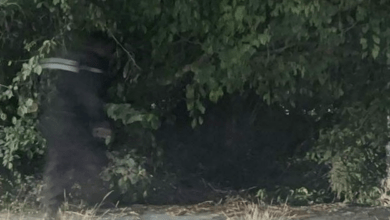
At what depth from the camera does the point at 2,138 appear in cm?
813

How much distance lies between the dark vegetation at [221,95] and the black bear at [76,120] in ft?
0.45

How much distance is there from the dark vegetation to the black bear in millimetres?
138

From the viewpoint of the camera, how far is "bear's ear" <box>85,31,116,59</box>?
26.3 feet

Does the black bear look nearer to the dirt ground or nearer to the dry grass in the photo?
the dirt ground

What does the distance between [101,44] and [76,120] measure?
1.00 meters

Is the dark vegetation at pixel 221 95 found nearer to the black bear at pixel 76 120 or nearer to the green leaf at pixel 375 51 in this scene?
the green leaf at pixel 375 51

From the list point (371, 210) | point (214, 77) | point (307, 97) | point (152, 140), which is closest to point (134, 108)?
point (152, 140)

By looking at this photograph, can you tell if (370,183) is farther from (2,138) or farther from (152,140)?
(2,138)

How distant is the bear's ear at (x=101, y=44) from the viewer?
8.02 metres

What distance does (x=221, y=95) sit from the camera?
764cm

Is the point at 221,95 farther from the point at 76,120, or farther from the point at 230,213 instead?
the point at 76,120

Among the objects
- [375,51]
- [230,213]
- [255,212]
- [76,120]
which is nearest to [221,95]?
[255,212]

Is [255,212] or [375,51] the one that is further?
[255,212]

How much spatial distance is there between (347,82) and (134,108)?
2.27m
